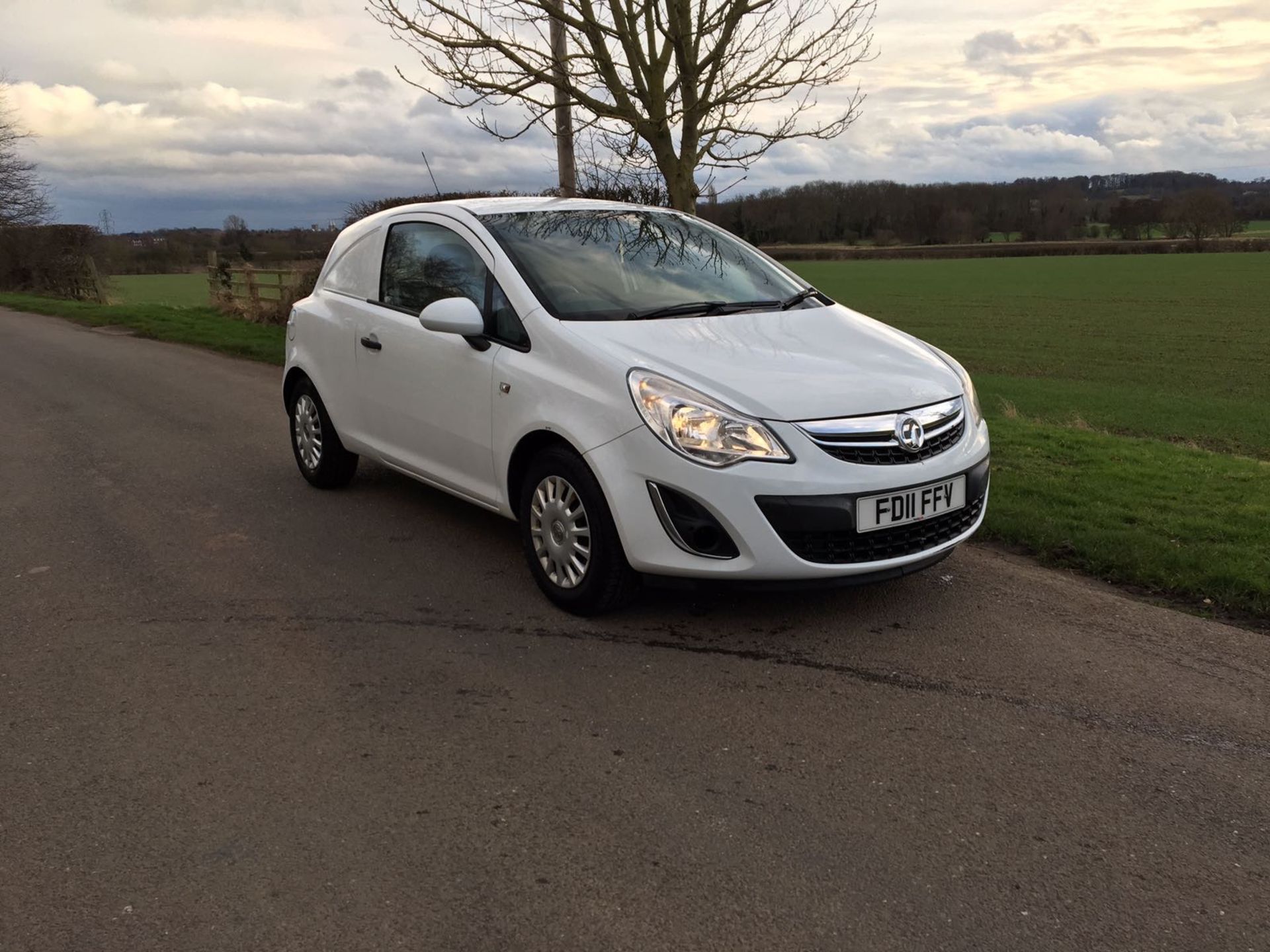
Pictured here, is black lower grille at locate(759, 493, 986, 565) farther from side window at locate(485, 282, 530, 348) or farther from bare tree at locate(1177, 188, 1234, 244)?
bare tree at locate(1177, 188, 1234, 244)

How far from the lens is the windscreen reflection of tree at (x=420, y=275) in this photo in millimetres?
5223

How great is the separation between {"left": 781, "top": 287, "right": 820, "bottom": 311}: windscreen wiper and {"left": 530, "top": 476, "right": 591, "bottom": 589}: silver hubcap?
1.51 m

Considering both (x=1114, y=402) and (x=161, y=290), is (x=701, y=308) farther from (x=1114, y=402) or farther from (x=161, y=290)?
(x=161, y=290)

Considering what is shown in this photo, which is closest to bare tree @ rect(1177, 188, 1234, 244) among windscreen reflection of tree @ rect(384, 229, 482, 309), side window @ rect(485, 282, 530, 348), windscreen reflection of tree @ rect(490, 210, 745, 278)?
windscreen reflection of tree @ rect(490, 210, 745, 278)

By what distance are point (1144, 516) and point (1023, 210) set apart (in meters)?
118

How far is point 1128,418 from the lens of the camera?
16.0m

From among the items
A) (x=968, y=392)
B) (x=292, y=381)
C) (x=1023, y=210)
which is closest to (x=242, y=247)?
(x=292, y=381)

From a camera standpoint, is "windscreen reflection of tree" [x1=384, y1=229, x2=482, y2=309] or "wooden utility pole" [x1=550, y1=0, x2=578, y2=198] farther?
"wooden utility pole" [x1=550, y1=0, x2=578, y2=198]

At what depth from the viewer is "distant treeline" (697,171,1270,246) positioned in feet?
325

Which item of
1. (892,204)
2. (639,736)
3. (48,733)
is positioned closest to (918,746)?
(639,736)

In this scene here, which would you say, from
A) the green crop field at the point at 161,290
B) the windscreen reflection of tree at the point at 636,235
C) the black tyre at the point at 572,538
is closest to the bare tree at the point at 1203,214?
the green crop field at the point at 161,290

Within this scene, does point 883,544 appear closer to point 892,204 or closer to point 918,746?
point 918,746

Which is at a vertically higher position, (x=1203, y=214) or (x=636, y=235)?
(x=1203, y=214)

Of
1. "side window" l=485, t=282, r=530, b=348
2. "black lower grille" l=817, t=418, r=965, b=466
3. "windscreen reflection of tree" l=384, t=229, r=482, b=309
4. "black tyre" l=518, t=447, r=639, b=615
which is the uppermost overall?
"windscreen reflection of tree" l=384, t=229, r=482, b=309
